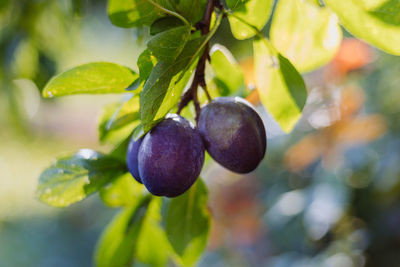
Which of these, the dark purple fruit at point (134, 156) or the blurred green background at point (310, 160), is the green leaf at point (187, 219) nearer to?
the dark purple fruit at point (134, 156)

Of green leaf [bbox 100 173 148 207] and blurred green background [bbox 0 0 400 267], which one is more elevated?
green leaf [bbox 100 173 148 207]

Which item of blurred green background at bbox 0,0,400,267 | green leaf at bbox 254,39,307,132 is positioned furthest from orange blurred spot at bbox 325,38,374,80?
green leaf at bbox 254,39,307,132

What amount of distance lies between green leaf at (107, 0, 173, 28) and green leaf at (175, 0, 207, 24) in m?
0.02

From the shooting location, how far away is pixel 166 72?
0.45 meters

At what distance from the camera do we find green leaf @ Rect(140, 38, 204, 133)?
1.44 feet

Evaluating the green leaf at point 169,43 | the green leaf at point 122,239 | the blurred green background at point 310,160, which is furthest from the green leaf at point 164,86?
the blurred green background at point 310,160

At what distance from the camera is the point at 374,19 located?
0.50 m

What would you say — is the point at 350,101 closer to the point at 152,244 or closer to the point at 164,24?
the point at 152,244

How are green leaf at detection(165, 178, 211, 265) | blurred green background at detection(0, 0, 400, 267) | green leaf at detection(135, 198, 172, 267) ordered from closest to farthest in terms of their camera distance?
green leaf at detection(165, 178, 211, 265)
green leaf at detection(135, 198, 172, 267)
blurred green background at detection(0, 0, 400, 267)

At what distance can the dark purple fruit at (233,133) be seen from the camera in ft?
1.64

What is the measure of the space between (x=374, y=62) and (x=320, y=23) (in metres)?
1.06

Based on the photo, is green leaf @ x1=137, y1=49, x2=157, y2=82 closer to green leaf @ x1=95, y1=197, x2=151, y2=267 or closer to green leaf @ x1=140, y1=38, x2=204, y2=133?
green leaf @ x1=140, y1=38, x2=204, y2=133

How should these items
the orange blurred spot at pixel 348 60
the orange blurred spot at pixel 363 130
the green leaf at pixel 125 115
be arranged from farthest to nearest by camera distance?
the orange blurred spot at pixel 348 60 → the orange blurred spot at pixel 363 130 → the green leaf at pixel 125 115

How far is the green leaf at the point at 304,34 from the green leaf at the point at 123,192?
297 mm
